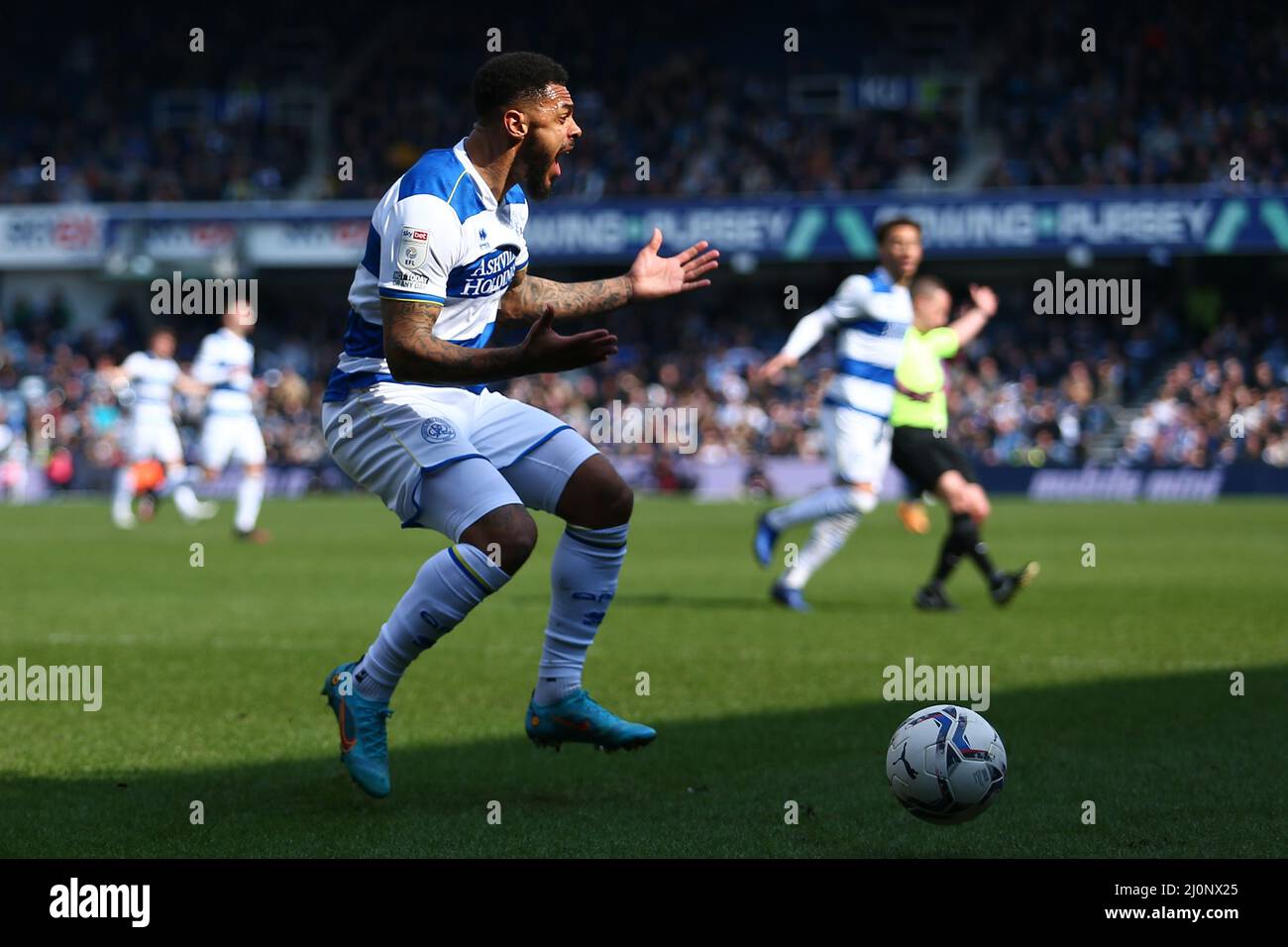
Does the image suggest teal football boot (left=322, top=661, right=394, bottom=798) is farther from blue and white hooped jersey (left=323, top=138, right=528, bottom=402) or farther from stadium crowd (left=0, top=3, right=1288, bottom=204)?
stadium crowd (left=0, top=3, right=1288, bottom=204)

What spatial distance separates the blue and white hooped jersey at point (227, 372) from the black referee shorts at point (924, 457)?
915cm

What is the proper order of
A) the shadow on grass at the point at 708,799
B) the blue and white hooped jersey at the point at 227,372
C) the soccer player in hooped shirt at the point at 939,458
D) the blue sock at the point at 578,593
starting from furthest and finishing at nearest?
the blue and white hooped jersey at the point at 227,372, the soccer player in hooped shirt at the point at 939,458, the blue sock at the point at 578,593, the shadow on grass at the point at 708,799

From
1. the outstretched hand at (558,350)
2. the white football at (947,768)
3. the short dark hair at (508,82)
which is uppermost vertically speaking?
the short dark hair at (508,82)

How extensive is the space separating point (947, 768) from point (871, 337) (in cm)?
714

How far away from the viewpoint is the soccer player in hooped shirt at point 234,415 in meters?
18.5

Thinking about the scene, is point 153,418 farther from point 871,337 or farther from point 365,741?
point 365,741

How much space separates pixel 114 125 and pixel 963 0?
71.3 feet

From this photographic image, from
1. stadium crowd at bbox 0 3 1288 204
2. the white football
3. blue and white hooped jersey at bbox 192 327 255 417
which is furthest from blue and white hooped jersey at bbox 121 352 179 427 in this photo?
the white football

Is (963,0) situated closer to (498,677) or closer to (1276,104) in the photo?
(1276,104)

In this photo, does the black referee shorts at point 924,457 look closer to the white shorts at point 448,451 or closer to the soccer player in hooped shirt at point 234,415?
the white shorts at point 448,451

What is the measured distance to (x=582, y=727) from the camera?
18.5 ft

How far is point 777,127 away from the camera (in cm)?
3922

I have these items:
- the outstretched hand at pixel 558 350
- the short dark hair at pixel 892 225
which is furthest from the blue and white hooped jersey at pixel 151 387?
the outstretched hand at pixel 558 350
